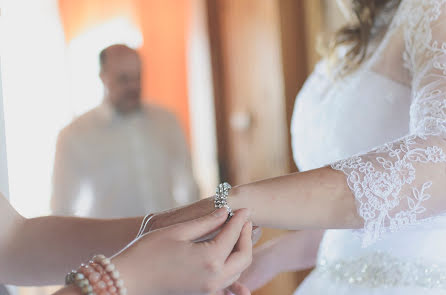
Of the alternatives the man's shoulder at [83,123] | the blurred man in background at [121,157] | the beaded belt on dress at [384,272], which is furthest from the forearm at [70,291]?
the man's shoulder at [83,123]

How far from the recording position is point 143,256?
47cm

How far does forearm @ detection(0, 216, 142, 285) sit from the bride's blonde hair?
0.54 m

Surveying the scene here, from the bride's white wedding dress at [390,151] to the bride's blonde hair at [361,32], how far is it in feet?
0.09

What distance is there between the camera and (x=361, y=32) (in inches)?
39.5

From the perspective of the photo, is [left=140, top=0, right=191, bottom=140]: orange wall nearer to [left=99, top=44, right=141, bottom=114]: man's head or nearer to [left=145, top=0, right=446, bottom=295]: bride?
[left=99, top=44, right=141, bottom=114]: man's head

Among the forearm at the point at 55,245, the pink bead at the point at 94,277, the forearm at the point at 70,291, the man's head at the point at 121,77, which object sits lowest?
the forearm at the point at 55,245

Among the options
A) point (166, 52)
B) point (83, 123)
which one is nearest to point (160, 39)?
point (166, 52)

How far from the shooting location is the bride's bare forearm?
57 cm

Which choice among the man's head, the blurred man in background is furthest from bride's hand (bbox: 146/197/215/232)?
the man's head

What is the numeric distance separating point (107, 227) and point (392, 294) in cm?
45

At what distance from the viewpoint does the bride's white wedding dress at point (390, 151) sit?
1.98ft

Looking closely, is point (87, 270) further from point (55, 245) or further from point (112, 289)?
point (55, 245)

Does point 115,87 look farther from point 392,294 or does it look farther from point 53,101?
point 392,294

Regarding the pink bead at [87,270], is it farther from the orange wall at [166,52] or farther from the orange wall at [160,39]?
the orange wall at [166,52]
